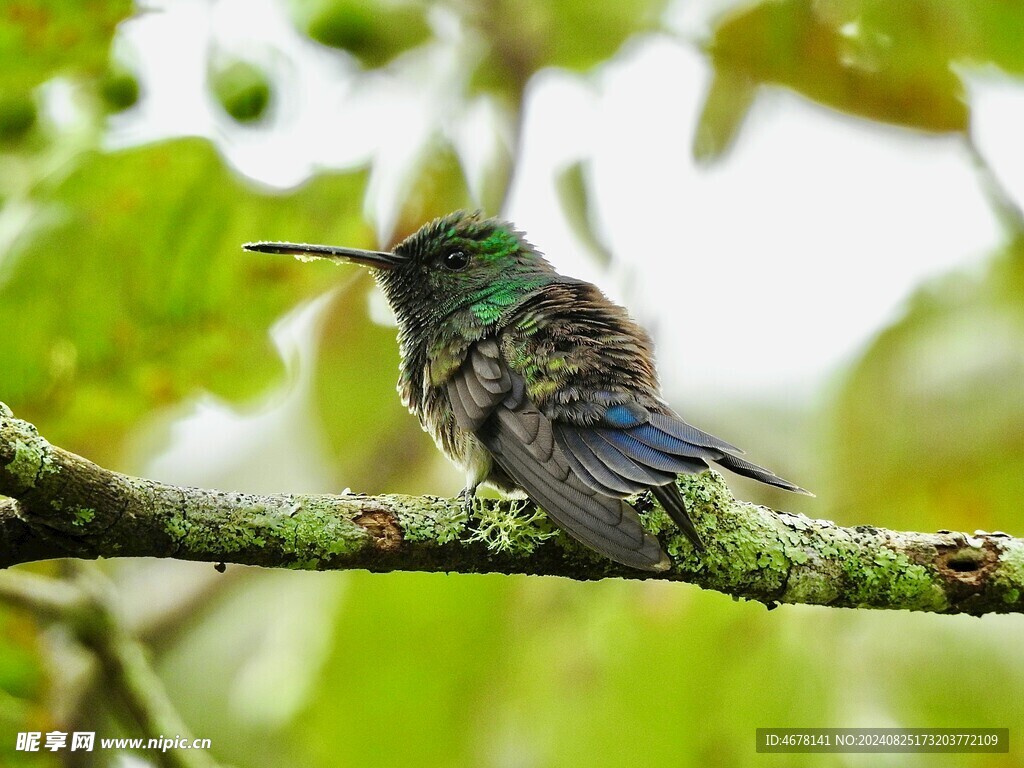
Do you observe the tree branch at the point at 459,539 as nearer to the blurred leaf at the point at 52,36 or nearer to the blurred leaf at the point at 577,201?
the blurred leaf at the point at 577,201

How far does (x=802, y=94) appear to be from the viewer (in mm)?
3553

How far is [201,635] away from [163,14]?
2.56m

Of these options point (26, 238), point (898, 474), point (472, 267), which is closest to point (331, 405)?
point (472, 267)

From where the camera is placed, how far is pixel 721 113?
3.73 m

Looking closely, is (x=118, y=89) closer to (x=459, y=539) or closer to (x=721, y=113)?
(x=459, y=539)

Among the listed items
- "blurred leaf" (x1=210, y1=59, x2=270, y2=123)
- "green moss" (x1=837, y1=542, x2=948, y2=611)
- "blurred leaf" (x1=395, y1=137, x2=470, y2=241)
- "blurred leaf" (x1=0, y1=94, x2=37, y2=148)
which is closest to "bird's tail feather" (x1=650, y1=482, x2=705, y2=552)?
"green moss" (x1=837, y1=542, x2=948, y2=611)

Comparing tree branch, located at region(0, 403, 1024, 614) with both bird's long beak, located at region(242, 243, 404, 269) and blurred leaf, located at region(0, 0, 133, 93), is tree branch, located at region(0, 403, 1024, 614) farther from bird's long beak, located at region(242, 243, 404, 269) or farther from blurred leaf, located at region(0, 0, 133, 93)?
blurred leaf, located at region(0, 0, 133, 93)

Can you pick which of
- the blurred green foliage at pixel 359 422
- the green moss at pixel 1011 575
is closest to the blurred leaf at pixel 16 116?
the blurred green foliage at pixel 359 422

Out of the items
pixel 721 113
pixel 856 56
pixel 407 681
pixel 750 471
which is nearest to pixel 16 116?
pixel 407 681

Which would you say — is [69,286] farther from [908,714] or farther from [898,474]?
[908,714]

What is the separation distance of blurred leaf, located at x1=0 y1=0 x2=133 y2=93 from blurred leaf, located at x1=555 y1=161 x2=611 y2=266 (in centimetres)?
166

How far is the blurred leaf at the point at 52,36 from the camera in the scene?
317 cm

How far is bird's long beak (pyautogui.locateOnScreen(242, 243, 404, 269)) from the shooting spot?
11.2 feet

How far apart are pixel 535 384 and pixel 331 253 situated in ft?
2.94
